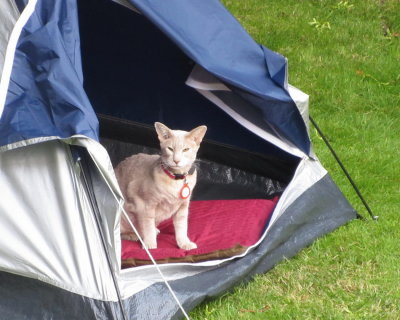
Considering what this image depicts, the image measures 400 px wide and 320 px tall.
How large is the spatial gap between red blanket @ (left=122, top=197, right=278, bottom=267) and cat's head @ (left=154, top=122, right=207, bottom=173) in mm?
420

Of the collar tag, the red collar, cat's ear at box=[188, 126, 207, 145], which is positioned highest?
cat's ear at box=[188, 126, 207, 145]

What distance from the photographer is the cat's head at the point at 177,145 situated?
155 inches

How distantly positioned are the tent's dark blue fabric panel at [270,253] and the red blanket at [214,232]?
0.10m

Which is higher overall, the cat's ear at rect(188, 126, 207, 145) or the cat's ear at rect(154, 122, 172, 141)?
the cat's ear at rect(188, 126, 207, 145)

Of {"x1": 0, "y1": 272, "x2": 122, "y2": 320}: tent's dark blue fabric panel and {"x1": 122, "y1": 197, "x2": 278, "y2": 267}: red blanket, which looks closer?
{"x1": 0, "y1": 272, "x2": 122, "y2": 320}: tent's dark blue fabric panel

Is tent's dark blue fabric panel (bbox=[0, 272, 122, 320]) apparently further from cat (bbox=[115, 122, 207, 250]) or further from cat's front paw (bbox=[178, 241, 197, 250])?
cat's front paw (bbox=[178, 241, 197, 250])

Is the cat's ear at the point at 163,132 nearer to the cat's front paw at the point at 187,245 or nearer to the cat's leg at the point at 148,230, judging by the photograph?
the cat's leg at the point at 148,230

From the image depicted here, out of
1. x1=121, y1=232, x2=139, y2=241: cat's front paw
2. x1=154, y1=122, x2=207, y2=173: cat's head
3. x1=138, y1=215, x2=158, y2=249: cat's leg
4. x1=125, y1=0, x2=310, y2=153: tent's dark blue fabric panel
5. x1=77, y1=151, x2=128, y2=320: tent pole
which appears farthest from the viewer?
x1=121, y1=232, x2=139, y2=241: cat's front paw

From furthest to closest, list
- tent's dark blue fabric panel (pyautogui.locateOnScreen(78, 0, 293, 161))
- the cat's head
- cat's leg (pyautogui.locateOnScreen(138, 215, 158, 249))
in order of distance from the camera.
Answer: tent's dark blue fabric panel (pyautogui.locateOnScreen(78, 0, 293, 161)), cat's leg (pyautogui.locateOnScreen(138, 215, 158, 249)), the cat's head

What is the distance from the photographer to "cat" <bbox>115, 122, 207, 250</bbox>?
396cm

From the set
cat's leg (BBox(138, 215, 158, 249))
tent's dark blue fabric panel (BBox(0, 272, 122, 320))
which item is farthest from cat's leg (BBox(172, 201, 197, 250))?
tent's dark blue fabric panel (BBox(0, 272, 122, 320))

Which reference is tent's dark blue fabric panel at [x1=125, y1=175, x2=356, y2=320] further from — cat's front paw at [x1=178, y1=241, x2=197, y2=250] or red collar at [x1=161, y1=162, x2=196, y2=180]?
red collar at [x1=161, y1=162, x2=196, y2=180]

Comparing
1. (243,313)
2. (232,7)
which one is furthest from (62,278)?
(232,7)

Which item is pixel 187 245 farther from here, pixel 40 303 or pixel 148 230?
pixel 40 303
